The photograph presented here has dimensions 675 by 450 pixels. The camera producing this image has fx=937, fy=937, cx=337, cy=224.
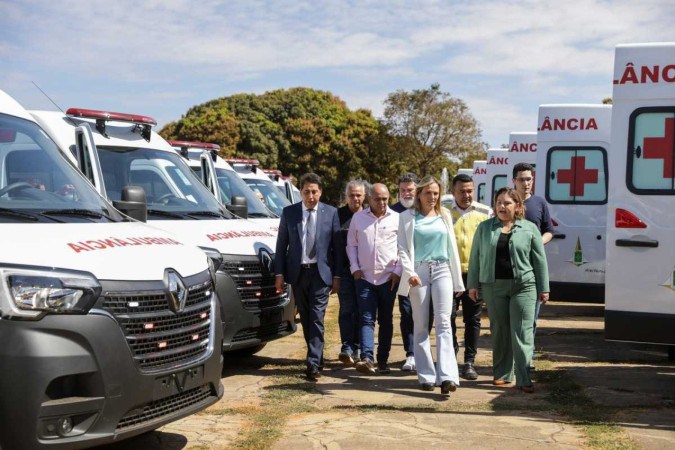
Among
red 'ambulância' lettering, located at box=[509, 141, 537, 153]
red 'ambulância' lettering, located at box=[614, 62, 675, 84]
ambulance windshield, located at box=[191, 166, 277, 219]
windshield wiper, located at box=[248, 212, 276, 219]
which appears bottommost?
windshield wiper, located at box=[248, 212, 276, 219]

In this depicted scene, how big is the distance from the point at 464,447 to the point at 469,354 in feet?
8.86

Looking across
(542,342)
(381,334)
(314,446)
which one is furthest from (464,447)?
(542,342)

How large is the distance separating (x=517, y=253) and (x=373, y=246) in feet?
4.83

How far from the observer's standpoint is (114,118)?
352 inches

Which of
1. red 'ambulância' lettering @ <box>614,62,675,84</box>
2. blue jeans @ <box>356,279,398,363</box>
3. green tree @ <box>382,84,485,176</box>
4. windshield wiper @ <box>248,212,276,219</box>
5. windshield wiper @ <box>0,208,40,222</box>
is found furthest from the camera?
green tree @ <box>382,84,485,176</box>

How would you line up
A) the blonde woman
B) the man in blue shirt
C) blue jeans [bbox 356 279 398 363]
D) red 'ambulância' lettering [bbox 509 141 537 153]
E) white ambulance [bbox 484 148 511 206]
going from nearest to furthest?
the blonde woman
blue jeans [bbox 356 279 398 363]
the man in blue shirt
red 'ambulância' lettering [bbox 509 141 537 153]
white ambulance [bbox 484 148 511 206]

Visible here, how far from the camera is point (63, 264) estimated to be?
4.57 m

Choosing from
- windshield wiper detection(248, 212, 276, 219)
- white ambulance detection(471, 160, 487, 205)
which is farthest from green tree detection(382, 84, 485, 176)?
windshield wiper detection(248, 212, 276, 219)

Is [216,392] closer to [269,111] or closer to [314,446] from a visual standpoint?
→ [314,446]

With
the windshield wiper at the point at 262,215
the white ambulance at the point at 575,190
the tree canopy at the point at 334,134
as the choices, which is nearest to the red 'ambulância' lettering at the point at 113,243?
the windshield wiper at the point at 262,215

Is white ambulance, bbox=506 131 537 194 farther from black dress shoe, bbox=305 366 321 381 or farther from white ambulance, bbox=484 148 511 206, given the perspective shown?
black dress shoe, bbox=305 366 321 381

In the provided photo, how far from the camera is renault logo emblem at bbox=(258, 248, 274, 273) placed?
8.70 meters

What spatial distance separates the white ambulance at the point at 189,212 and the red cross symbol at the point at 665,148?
3524mm

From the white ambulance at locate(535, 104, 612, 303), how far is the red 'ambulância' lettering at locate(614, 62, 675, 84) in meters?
5.09
